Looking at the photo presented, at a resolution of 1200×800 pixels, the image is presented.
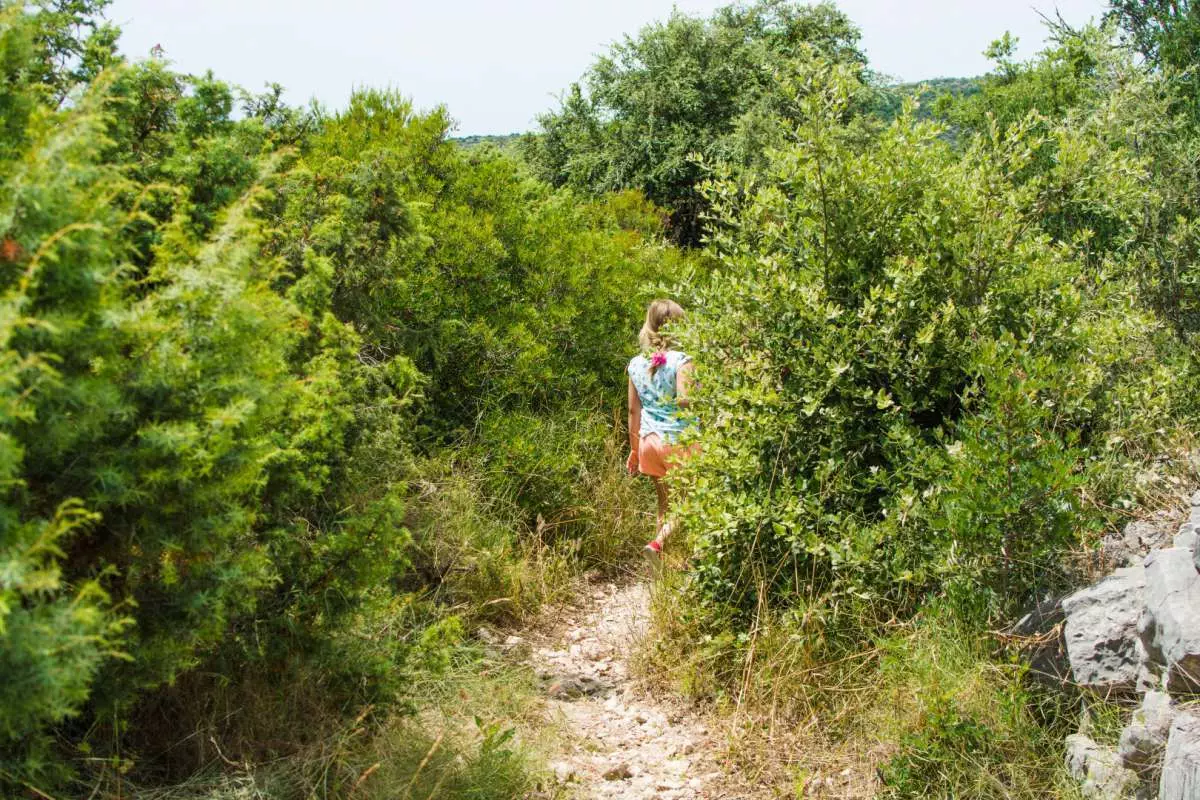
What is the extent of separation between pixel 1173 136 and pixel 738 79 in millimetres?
12120

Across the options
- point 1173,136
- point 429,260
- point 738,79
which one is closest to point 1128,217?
point 1173,136

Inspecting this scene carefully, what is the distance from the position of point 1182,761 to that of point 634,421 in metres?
4.11

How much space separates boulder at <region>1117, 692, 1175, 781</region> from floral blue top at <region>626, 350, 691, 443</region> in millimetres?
3294

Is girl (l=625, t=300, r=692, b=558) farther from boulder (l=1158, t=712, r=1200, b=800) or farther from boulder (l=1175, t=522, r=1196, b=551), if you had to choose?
boulder (l=1158, t=712, r=1200, b=800)

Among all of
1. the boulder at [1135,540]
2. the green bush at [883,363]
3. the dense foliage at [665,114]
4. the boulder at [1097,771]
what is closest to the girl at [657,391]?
the green bush at [883,363]

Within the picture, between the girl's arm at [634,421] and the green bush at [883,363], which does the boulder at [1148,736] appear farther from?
the girl's arm at [634,421]

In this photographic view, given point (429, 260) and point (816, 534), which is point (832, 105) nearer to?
point (816, 534)

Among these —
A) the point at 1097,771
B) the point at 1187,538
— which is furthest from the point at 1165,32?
the point at 1097,771

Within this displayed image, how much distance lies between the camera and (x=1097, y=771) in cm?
334

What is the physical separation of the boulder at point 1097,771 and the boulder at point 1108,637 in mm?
216

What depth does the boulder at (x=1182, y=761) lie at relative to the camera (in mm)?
2789

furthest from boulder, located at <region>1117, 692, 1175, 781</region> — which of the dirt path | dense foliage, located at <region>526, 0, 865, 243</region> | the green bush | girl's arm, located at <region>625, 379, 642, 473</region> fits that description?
dense foliage, located at <region>526, 0, 865, 243</region>

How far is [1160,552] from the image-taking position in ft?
11.4

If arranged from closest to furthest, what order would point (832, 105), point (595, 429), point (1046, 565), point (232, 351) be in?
point (232, 351) → point (1046, 565) → point (832, 105) → point (595, 429)
